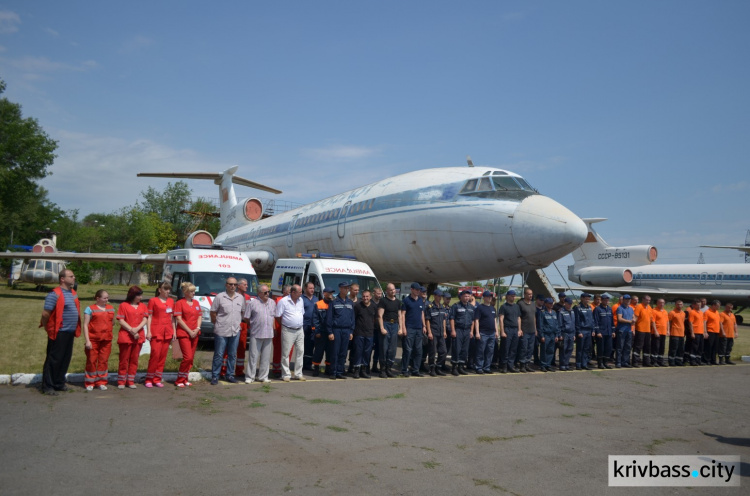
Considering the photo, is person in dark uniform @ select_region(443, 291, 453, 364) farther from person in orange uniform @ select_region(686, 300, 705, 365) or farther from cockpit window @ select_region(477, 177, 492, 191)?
person in orange uniform @ select_region(686, 300, 705, 365)

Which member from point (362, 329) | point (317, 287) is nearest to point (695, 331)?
point (362, 329)

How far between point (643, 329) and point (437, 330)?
18.3 feet

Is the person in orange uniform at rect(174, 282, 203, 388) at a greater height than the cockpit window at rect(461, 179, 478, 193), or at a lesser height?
lesser

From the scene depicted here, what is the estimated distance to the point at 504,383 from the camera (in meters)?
9.41

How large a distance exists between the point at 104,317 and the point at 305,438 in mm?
3807

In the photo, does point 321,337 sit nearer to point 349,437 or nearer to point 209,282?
point 349,437

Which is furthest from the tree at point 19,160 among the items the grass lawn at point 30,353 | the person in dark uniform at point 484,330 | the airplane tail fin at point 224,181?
the person in dark uniform at point 484,330

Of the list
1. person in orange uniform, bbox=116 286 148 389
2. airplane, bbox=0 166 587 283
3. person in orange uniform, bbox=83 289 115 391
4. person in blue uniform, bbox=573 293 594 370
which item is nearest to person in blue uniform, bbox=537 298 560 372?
person in blue uniform, bbox=573 293 594 370

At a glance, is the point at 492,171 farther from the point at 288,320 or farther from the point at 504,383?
the point at 288,320

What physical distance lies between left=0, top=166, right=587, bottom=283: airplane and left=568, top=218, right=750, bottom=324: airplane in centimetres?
1596

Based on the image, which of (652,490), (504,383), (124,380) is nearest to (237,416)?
(124,380)

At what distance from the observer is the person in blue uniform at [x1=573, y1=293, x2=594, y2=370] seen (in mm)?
11859

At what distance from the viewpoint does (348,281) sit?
1210 centimetres

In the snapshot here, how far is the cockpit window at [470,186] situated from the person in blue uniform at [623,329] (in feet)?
13.5
